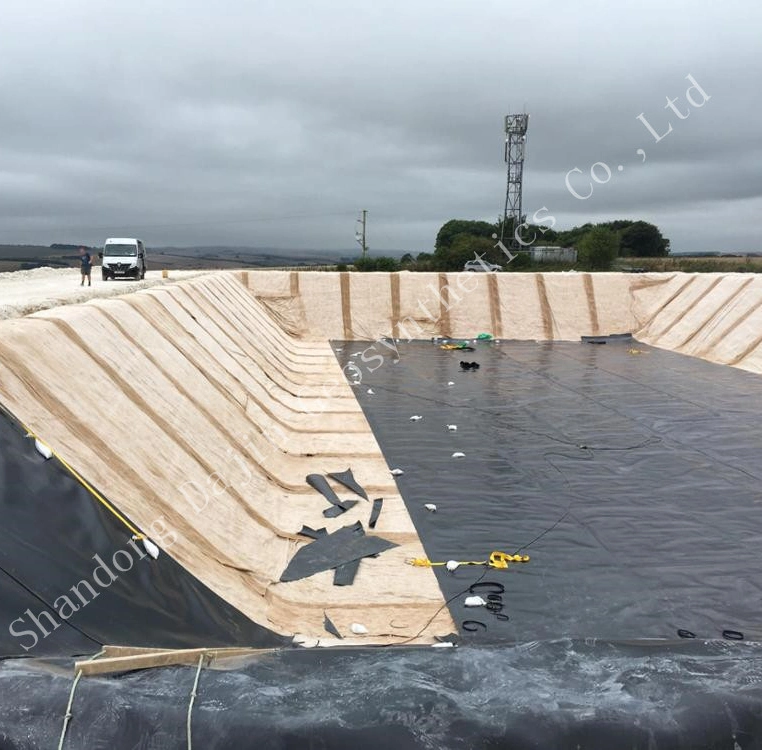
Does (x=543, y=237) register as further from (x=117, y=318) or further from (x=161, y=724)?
(x=161, y=724)

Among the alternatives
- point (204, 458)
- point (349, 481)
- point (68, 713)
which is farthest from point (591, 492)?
point (68, 713)

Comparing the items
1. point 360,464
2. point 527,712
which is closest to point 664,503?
point 360,464

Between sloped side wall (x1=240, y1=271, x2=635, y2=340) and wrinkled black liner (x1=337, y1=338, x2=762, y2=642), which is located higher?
sloped side wall (x1=240, y1=271, x2=635, y2=340)

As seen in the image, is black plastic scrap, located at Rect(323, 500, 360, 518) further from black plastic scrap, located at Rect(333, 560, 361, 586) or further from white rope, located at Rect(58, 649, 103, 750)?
white rope, located at Rect(58, 649, 103, 750)

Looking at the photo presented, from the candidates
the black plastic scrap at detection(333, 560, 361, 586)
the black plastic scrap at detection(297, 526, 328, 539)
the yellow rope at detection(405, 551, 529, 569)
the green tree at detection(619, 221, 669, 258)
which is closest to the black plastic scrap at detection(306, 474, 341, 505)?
Answer: the black plastic scrap at detection(297, 526, 328, 539)

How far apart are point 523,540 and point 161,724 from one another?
430 centimetres

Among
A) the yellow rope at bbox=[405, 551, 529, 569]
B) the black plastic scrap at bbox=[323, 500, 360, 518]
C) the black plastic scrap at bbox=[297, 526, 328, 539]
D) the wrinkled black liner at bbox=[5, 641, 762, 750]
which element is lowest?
the black plastic scrap at bbox=[323, 500, 360, 518]

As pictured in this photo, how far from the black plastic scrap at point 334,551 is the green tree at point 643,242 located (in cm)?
5850

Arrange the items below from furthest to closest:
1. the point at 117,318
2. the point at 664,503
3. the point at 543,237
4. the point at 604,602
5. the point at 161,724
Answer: the point at 543,237, the point at 117,318, the point at 664,503, the point at 604,602, the point at 161,724

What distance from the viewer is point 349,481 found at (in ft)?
25.7

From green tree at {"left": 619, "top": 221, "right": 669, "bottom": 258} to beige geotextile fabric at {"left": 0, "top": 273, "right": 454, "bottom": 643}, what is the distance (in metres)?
55.7

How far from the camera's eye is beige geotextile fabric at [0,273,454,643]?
4.92 m

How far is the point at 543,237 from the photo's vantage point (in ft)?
183

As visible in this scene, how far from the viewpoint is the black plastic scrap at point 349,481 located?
7.54 metres
